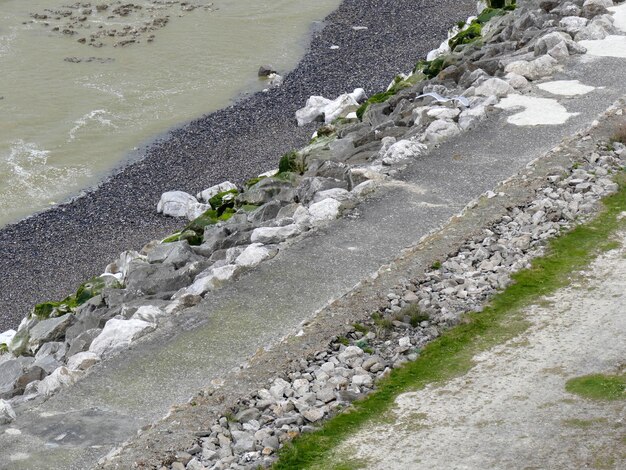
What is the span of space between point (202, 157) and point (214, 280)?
14726mm

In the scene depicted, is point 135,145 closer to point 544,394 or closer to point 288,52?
point 288,52

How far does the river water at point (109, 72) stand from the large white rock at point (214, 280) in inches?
515

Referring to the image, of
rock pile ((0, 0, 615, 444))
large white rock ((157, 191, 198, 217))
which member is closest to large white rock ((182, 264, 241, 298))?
rock pile ((0, 0, 615, 444))

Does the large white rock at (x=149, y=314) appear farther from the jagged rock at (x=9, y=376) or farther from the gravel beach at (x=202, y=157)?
the gravel beach at (x=202, y=157)

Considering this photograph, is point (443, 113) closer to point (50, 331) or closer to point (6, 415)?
point (50, 331)

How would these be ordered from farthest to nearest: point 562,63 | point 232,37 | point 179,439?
point 232,37 < point 562,63 < point 179,439

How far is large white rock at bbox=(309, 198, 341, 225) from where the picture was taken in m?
15.2

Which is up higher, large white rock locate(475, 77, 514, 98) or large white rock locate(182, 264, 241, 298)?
large white rock locate(475, 77, 514, 98)

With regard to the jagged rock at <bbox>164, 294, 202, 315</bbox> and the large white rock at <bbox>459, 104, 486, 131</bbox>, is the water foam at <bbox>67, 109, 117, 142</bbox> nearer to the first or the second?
the large white rock at <bbox>459, 104, 486, 131</bbox>

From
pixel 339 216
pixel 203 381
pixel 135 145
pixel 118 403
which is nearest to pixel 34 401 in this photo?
pixel 118 403

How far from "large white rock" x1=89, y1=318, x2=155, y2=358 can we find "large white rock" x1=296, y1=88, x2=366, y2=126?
1591 cm

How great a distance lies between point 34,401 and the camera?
39.2ft

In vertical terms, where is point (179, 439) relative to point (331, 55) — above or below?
above

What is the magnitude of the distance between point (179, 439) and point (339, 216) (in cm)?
551
